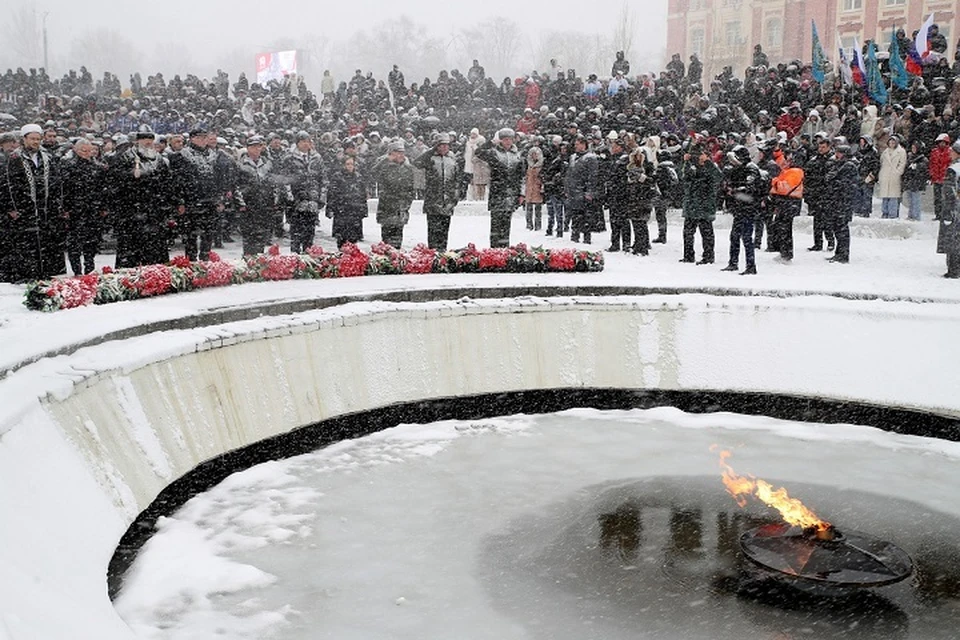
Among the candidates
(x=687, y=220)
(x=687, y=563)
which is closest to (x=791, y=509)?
(x=687, y=563)

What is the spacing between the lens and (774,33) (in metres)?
58.7

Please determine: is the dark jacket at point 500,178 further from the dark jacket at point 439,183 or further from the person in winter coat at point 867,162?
the person in winter coat at point 867,162

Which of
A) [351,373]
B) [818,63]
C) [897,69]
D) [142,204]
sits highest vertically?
[818,63]

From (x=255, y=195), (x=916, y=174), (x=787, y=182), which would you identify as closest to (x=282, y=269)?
(x=255, y=195)

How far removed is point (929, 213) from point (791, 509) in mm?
15668

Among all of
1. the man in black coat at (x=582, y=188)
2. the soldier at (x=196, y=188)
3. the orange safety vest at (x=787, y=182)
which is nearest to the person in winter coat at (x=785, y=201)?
the orange safety vest at (x=787, y=182)

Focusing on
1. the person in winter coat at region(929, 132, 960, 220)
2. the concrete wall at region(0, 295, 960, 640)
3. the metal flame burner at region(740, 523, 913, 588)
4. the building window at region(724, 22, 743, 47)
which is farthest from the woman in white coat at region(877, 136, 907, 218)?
the building window at region(724, 22, 743, 47)

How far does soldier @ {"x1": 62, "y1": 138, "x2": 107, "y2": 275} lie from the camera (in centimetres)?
1325

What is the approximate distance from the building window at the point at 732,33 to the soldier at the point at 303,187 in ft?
164

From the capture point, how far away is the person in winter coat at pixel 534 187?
840 inches

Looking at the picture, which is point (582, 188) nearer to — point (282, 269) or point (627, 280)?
point (627, 280)

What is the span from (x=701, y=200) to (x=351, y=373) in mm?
8215

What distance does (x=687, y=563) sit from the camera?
21.4 feet

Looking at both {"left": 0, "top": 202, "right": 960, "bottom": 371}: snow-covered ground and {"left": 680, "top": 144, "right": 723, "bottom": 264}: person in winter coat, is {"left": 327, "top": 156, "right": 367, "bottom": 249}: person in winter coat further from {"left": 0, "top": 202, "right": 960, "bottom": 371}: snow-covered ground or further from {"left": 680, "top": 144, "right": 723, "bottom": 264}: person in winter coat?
{"left": 680, "top": 144, "right": 723, "bottom": 264}: person in winter coat
